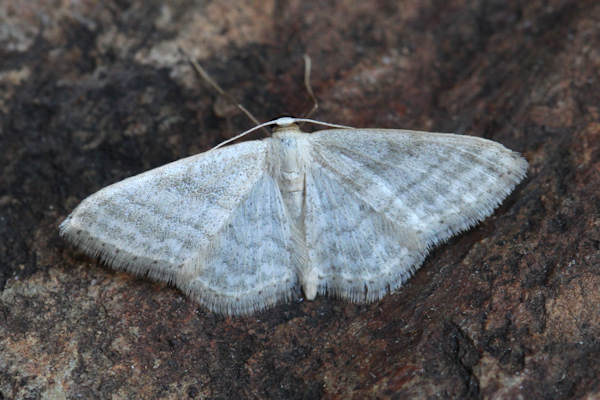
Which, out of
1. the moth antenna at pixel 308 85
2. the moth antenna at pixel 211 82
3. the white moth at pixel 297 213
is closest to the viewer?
the white moth at pixel 297 213

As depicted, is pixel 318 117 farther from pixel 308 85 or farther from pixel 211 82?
pixel 211 82

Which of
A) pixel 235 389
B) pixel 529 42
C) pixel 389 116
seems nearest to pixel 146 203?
pixel 235 389

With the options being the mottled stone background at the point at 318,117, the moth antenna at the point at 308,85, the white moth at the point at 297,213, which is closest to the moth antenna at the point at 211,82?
the mottled stone background at the point at 318,117

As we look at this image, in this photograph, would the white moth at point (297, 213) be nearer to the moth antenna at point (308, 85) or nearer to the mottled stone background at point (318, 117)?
the mottled stone background at point (318, 117)

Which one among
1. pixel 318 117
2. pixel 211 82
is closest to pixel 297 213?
pixel 318 117

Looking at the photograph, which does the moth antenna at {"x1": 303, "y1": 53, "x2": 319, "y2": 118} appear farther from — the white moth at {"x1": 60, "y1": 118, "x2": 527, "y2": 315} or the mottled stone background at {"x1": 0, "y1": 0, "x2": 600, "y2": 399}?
the white moth at {"x1": 60, "y1": 118, "x2": 527, "y2": 315}

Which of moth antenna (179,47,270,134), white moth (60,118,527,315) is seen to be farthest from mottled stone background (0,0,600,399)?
white moth (60,118,527,315)

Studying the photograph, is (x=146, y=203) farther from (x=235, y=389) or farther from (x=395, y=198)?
(x=395, y=198)
